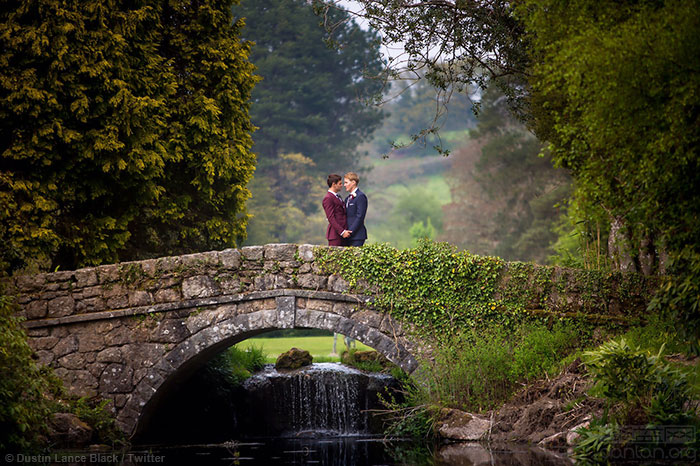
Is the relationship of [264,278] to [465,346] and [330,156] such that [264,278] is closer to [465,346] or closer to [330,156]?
[465,346]

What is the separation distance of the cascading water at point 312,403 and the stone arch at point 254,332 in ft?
7.97

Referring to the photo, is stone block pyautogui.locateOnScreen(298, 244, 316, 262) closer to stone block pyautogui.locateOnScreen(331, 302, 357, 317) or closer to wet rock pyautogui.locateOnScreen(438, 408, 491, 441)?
stone block pyautogui.locateOnScreen(331, 302, 357, 317)

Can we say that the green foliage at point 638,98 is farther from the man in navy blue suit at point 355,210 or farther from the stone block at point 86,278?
the stone block at point 86,278

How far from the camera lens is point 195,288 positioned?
930 centimetres

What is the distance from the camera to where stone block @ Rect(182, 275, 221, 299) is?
9.27 meters

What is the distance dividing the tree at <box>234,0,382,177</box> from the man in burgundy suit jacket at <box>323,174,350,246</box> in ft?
62.9

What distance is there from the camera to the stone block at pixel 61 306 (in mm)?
9398

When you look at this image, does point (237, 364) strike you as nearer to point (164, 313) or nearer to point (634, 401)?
point (164, 313)

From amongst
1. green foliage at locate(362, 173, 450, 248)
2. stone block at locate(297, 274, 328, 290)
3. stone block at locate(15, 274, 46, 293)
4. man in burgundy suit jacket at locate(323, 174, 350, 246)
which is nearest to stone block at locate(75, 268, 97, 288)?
stone block at locate(15, 274, 46, 293)

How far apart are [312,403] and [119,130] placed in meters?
5.13

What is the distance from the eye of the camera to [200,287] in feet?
30.5

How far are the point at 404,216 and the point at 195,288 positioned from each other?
30393 mm

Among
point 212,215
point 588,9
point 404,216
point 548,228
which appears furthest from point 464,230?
point 588,9

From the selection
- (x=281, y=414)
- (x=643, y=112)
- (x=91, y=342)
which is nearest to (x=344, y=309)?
(x=281, y=414)
